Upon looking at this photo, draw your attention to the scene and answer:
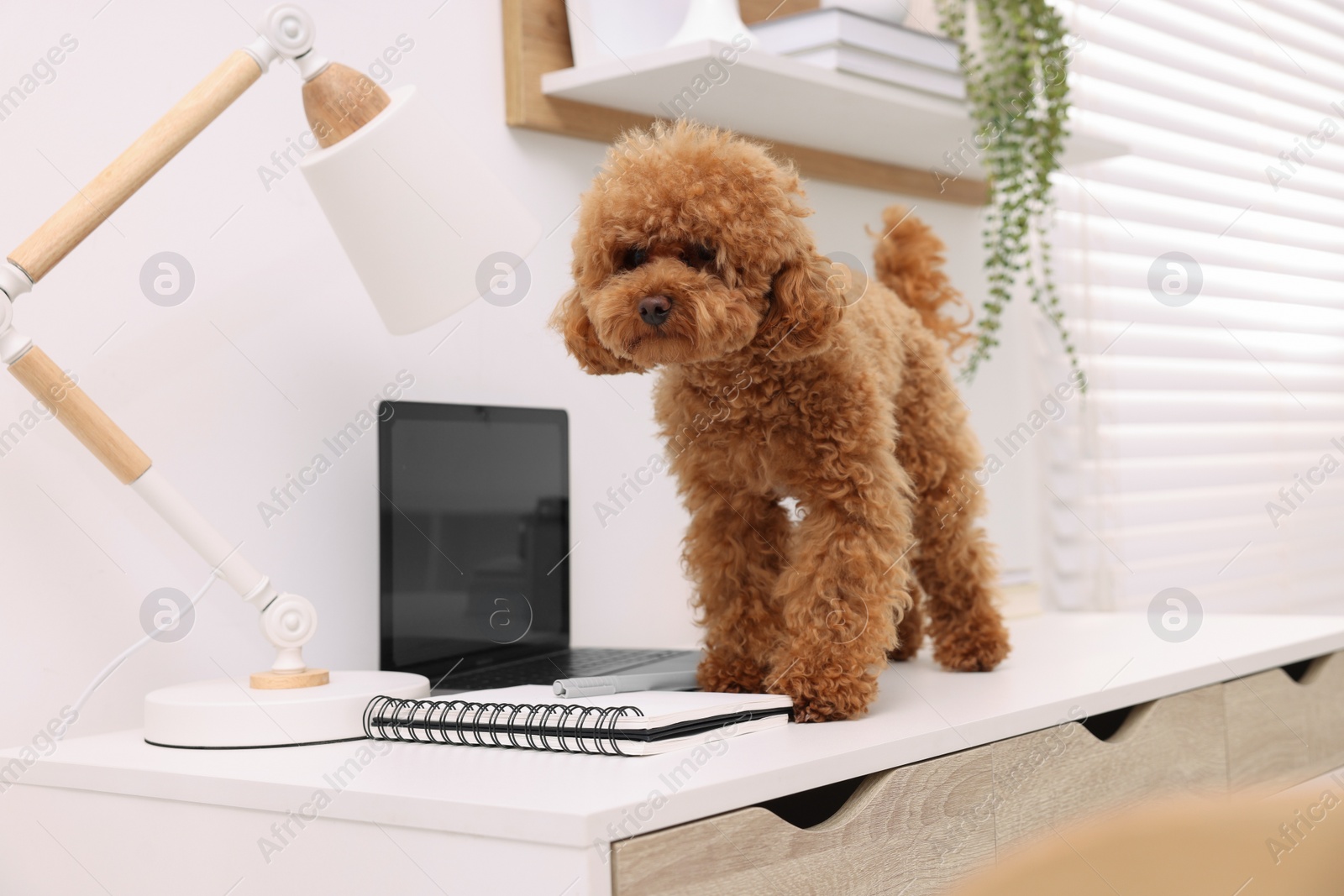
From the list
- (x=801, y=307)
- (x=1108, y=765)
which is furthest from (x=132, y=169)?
(x=1108, y=765)

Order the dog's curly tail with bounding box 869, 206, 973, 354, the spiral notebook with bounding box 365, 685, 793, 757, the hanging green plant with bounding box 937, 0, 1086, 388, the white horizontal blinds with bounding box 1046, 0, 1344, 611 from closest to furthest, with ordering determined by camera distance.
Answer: the spiral notebook with bounding box 365, 685, 793, 757, the dog's curly tail with bounding box 869, 206, 973, 354, the hanging green plant with bounding box 937, 0, 1086, 388, the white horizontal blinds with bounding box 1046, 0, 1344, 611

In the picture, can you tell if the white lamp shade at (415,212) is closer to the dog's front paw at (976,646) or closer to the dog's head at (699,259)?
the dog's head at (699,259)

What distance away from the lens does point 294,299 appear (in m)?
1.29

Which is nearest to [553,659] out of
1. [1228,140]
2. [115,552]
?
[115,552]

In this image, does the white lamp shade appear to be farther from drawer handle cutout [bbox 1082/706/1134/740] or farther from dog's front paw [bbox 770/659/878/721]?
drawer handle cutout [bbox 1082/706/1134/740]

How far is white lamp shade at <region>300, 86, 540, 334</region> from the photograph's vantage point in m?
0.99

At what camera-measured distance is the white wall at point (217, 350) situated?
43.2 inches

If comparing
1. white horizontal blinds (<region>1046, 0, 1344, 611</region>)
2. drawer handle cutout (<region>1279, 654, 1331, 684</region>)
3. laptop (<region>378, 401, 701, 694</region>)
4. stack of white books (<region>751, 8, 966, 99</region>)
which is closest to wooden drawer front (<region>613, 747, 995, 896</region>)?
laptop (<region>378, 401, 701, 694</region>)

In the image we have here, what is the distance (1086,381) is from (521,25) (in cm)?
127

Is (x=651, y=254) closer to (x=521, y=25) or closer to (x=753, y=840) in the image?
(x=753, y=840)

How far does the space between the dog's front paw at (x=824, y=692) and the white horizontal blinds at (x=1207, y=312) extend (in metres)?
1.35

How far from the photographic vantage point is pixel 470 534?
133 cm

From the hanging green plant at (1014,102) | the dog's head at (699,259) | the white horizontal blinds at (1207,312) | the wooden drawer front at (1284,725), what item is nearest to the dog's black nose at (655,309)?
the dog's head at (699,259)

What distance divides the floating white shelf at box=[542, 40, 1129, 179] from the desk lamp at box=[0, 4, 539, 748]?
16.6 inches
